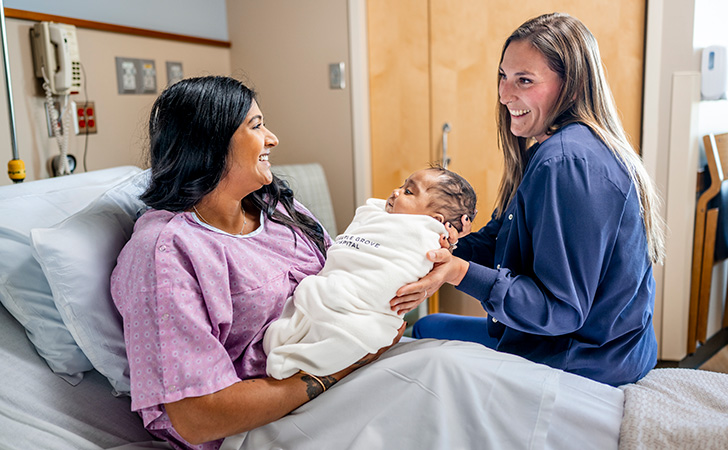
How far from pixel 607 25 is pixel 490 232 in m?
1.45

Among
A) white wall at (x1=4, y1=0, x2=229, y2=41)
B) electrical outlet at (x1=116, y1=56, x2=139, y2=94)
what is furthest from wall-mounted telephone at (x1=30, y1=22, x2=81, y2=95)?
electrical outlet at (x1=116, y1=56, x2=139, y2=94)

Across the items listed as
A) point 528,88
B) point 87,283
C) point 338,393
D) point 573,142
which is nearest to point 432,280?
point 338,393

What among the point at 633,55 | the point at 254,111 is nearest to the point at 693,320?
the point at 633,55

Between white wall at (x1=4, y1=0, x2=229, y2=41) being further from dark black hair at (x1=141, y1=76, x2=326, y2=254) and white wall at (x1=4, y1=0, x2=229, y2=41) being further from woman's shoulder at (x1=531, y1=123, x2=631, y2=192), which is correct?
woman's shoulder at (x1=531, y1=123, x2=631, y2=192)

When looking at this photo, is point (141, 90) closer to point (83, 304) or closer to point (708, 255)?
point (83, 304)

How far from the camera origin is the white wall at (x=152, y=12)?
2328 millimetres

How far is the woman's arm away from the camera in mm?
1052

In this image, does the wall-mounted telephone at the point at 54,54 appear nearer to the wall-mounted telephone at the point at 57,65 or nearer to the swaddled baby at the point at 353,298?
the wall-mounted telephone at the point at 57,65

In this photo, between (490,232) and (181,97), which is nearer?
(181,97)

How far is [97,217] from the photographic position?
1286 mm

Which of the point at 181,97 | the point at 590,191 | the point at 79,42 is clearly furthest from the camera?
the point at 79,42

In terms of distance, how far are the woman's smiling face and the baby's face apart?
277mm

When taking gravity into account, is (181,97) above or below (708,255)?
above

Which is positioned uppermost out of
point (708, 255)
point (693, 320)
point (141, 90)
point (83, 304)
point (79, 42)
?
point (79, 42)
